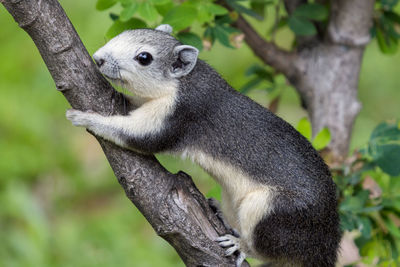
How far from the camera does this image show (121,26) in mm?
3031

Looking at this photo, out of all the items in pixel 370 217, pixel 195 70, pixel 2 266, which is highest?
pixel 195 70

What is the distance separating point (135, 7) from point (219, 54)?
436 cm

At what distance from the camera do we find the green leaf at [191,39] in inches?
121

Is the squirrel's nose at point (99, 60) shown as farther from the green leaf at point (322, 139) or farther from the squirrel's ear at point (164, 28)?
the green leaf at point (322, 139)

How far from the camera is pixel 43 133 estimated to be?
19.5 feet

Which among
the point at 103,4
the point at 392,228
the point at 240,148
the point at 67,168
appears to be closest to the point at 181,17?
the point at 103,4

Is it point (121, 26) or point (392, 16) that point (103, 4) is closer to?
point (121, 26)

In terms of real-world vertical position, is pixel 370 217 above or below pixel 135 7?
below

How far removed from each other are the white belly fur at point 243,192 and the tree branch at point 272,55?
102cm

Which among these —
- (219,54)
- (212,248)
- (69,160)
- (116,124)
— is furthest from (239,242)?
(219,54)

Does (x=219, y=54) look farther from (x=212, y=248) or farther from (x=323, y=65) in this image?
(x=212, y=248)

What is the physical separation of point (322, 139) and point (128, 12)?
1.27m

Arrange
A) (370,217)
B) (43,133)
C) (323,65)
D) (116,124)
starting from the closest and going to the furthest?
(116,124)
(370,217)
(323,65)
(43,133)

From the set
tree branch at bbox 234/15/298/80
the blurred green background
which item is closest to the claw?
tree branch at bbox 234/15/298/80
